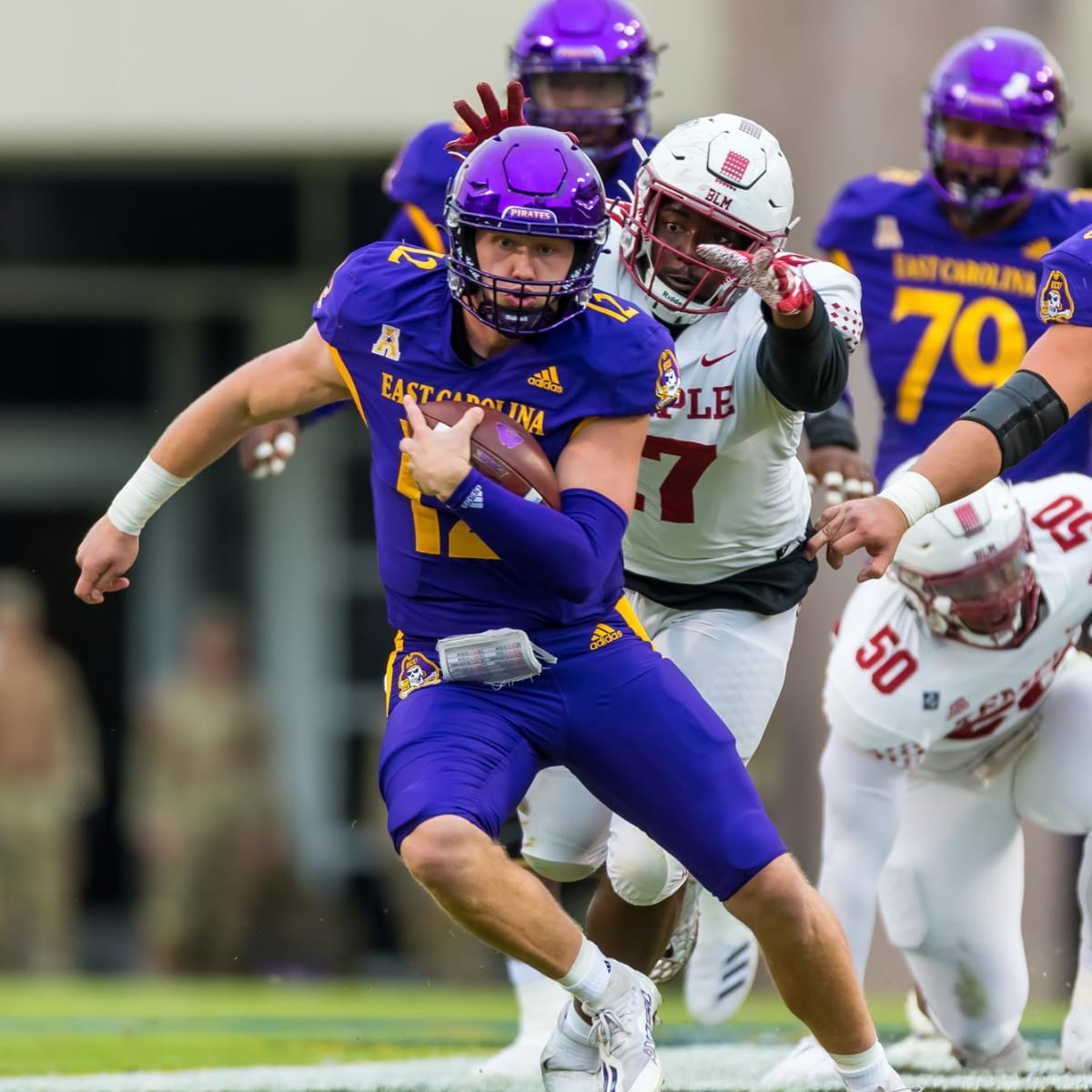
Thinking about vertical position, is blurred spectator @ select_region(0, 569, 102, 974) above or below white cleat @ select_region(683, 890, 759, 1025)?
below

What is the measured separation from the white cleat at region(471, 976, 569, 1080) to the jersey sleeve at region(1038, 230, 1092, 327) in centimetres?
221

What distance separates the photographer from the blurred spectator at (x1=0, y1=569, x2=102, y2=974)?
11312mm

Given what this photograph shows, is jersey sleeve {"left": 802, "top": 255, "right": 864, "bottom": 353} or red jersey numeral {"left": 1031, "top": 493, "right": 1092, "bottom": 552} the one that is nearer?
jersey sleeve {"left": 802, "top": 255, "right": 864, "bottom": 353}

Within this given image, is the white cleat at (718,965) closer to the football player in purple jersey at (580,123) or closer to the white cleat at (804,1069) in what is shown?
the white cleat at (804,1069)

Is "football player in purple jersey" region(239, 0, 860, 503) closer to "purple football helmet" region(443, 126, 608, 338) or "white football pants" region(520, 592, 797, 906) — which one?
"white football pants" region(520, 592, 797, 906)

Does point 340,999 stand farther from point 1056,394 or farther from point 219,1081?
point 1056,394

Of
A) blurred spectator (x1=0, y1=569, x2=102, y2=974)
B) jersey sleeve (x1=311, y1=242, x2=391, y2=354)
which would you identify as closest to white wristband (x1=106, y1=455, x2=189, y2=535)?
Answer: jersey sleeve (x1=311, y1=242, x2=391, y2=354)

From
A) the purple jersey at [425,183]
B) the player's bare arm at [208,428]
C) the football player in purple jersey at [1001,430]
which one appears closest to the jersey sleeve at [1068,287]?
the football player in purple jersey at [1001,430]

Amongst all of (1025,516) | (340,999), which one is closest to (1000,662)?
(1025,516)

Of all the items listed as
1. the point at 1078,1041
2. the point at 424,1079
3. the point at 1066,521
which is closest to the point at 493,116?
the point at 1066,521

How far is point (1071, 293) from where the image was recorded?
5.07 meters

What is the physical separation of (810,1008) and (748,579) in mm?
1168

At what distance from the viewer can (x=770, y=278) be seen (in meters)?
4.71

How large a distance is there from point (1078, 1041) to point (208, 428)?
8.71ft
